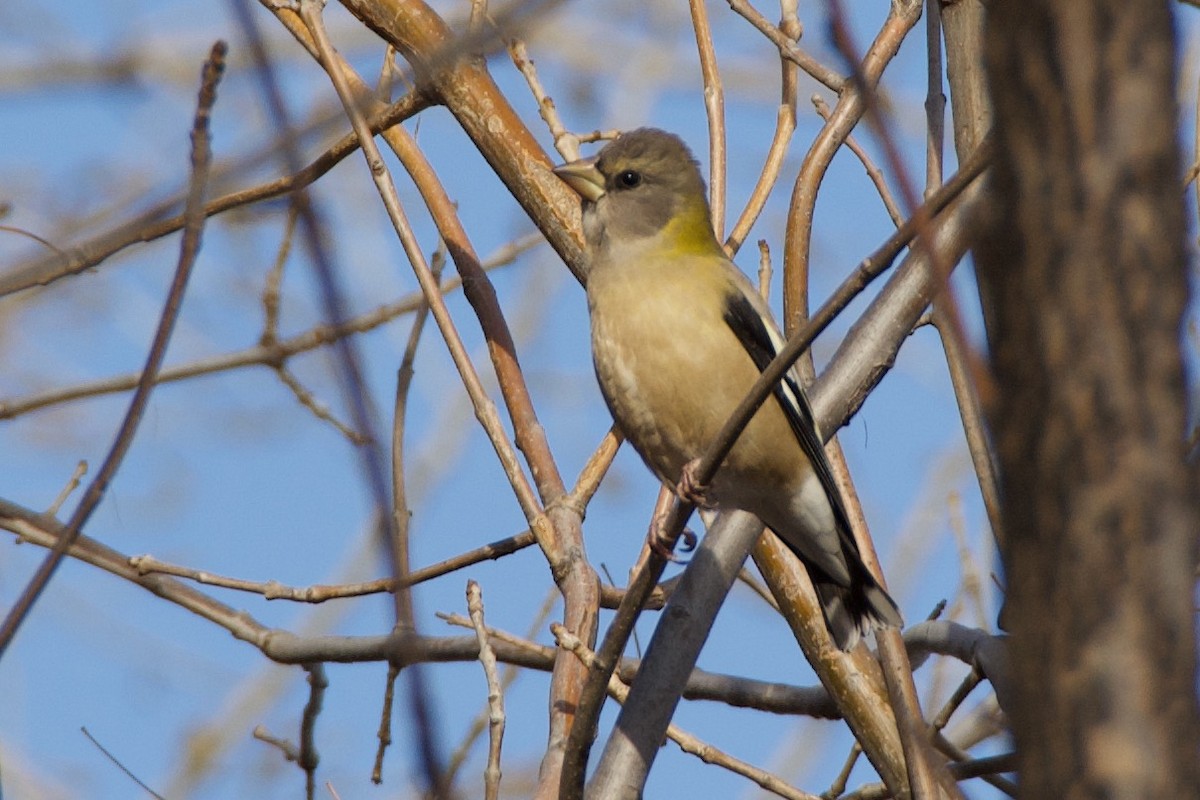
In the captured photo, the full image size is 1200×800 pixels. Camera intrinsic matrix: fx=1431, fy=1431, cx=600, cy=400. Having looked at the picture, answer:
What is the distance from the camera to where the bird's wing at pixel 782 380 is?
462cm

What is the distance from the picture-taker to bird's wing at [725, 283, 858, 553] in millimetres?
4617

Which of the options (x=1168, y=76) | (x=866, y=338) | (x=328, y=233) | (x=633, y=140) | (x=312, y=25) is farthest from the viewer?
(x=633, y=140)

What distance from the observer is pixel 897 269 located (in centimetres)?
429

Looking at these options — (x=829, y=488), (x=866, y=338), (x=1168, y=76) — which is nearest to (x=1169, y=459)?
(x=1168, y=76)

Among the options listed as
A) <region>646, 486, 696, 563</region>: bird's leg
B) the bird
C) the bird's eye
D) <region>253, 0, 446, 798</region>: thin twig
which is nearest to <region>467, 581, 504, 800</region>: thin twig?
<region>646, 486, 696, 563</region>: bird's leg

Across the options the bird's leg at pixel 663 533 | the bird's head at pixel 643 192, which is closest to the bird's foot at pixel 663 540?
the bird's leg at pixel 663 533

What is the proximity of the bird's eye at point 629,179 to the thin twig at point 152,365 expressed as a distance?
358 centimetres

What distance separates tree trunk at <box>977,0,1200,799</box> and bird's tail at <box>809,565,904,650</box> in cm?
331

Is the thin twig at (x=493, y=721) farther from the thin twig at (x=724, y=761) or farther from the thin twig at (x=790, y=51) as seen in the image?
the thin twig at (x=790, y=51)

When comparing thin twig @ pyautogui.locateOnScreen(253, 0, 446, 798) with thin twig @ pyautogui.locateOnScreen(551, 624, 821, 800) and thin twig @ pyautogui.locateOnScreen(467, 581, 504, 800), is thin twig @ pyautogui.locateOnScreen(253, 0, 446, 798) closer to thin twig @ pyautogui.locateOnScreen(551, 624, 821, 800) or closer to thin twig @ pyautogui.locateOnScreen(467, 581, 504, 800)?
thin twig @ pyautogui.locateOnScreen(467, 581, 504, 800)

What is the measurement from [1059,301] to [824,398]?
311cm

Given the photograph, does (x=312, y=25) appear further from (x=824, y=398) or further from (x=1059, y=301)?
(x=1059, y=301)

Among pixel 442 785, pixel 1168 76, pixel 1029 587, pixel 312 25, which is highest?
pixel 312 25

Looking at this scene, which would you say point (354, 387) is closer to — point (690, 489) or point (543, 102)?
point (690, 489)
